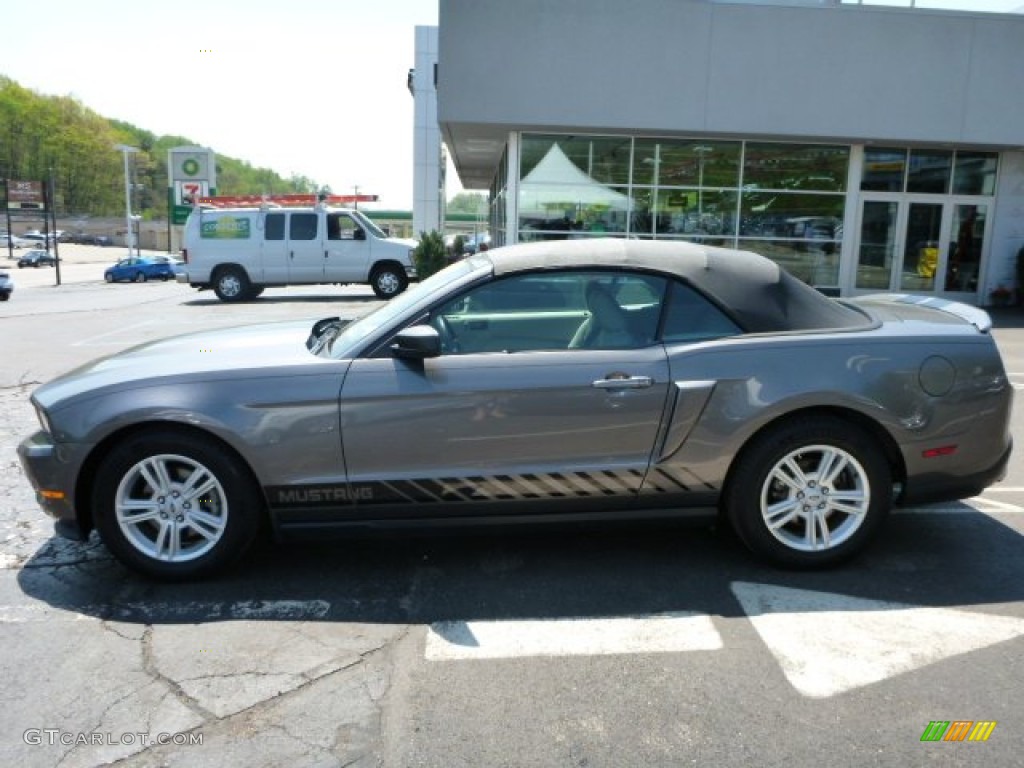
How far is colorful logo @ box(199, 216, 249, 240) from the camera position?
18703 millimetres

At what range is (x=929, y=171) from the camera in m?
17.6

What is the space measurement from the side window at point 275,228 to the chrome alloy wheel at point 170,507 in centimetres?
1567

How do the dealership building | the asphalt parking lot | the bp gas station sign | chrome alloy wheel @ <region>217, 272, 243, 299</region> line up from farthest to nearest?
the bp gas station sign, chrome alloy wheel @ <region>217, 272, 243, 299</region>, the dealership building, the asphalt parking lot

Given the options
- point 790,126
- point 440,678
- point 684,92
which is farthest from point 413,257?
point 440,678

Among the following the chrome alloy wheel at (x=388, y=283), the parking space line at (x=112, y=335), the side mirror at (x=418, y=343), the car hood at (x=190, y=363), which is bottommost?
the parking space line at (x=112, y=335)

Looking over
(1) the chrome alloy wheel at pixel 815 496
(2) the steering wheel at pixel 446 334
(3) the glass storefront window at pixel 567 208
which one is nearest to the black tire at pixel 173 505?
(2) the steering wheel at pixel 446 334

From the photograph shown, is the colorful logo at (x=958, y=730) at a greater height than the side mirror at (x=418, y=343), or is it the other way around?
the side mirror at (x=418, y=343)

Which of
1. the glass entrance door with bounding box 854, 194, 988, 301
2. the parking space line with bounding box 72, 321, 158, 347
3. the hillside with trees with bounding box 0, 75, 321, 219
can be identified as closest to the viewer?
the parking space line with bounding box 72, 321, 158, 347

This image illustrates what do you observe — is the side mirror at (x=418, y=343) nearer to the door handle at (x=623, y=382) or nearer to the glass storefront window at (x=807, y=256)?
the door handle at (x=623, y=382)

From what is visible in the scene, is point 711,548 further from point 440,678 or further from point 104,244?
point 104,244

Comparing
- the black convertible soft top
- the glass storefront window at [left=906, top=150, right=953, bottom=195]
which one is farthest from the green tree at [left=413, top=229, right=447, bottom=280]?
the black convertible soft top

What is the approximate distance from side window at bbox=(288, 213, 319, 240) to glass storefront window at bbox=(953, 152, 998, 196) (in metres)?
13.8

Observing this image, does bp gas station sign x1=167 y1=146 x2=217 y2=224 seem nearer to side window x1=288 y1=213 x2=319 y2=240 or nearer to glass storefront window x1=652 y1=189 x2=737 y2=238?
side window x1=288 y1=213 x2=319 y2=240

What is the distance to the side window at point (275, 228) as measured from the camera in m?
18.6
